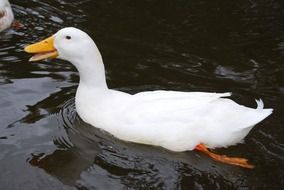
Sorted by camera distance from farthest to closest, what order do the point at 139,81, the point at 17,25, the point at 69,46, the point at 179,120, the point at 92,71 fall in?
1. the point at 17,25
2. the point at 139,81
3. the point at 92,71
4. the point at 69,46
5. the point at 179,120

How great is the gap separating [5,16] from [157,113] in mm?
3736

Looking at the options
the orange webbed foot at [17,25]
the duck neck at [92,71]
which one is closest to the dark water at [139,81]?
the orange webbed foot at [17,25]

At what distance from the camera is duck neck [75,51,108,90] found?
19.2ft

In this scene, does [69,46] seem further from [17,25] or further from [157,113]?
[17,25]

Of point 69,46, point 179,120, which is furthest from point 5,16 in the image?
point 179,120

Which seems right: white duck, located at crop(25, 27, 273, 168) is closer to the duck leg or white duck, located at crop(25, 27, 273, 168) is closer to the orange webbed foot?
the duck leg

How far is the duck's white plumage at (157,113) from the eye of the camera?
18.2ft

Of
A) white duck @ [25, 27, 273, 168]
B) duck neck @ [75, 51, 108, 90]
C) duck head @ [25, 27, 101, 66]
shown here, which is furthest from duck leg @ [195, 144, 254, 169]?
duck head @ [25, 27, 101, 66]

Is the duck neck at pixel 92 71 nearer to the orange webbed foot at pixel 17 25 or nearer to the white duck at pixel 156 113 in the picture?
the white duck at pixel 156 113

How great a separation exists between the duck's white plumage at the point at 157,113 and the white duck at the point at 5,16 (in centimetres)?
275

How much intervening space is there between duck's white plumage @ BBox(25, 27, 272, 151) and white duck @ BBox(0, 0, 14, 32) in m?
2.75

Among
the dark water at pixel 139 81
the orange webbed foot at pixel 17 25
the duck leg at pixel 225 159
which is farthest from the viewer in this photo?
the orange webbed foot at pixel 17 25

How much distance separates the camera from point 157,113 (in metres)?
5.57

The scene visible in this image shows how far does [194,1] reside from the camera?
998 cm
